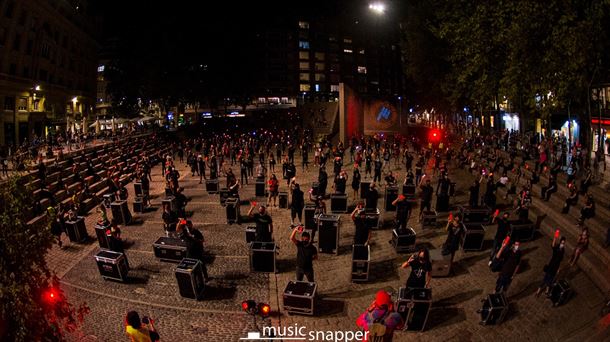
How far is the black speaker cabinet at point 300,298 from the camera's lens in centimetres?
1031

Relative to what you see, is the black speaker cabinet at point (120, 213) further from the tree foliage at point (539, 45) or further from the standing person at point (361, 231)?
the tree foliage at point (539, 45)

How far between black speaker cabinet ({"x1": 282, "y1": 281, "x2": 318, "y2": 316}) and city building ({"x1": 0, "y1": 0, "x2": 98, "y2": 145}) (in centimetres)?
3544

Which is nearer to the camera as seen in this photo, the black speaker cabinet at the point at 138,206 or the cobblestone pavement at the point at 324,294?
the cobblestone pavement at the point at 324,294

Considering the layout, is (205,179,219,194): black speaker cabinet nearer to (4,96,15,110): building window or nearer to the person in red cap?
the person in red cap

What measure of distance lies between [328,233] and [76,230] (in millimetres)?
9396

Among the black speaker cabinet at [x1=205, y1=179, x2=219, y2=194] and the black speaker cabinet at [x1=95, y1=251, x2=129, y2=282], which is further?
the black speaker cabinet at [x1=205, y1=179, x2=219, y2=194]

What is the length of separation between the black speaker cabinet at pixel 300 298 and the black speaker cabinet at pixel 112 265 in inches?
202

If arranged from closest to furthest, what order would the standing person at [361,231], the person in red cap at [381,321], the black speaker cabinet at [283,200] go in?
1. the person in red cap at [381,321]
2. the standing person at [361,231]
3. the black speaker cabinet at [283,200]

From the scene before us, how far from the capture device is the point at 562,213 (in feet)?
54.6

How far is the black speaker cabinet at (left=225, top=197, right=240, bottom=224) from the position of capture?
59.1ft

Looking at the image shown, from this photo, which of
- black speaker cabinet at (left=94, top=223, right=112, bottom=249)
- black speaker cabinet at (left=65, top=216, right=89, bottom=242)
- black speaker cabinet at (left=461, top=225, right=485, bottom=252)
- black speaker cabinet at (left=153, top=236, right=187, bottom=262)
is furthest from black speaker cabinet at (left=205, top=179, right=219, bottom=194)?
black speaker cabinet at (left=461, top=225, right=485, bottom=252)

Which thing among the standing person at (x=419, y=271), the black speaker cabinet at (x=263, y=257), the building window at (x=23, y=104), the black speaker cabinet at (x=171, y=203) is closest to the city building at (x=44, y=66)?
the building window at (x=23, y=104)

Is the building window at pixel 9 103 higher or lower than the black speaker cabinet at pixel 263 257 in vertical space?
higher

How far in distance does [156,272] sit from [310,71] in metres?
101
